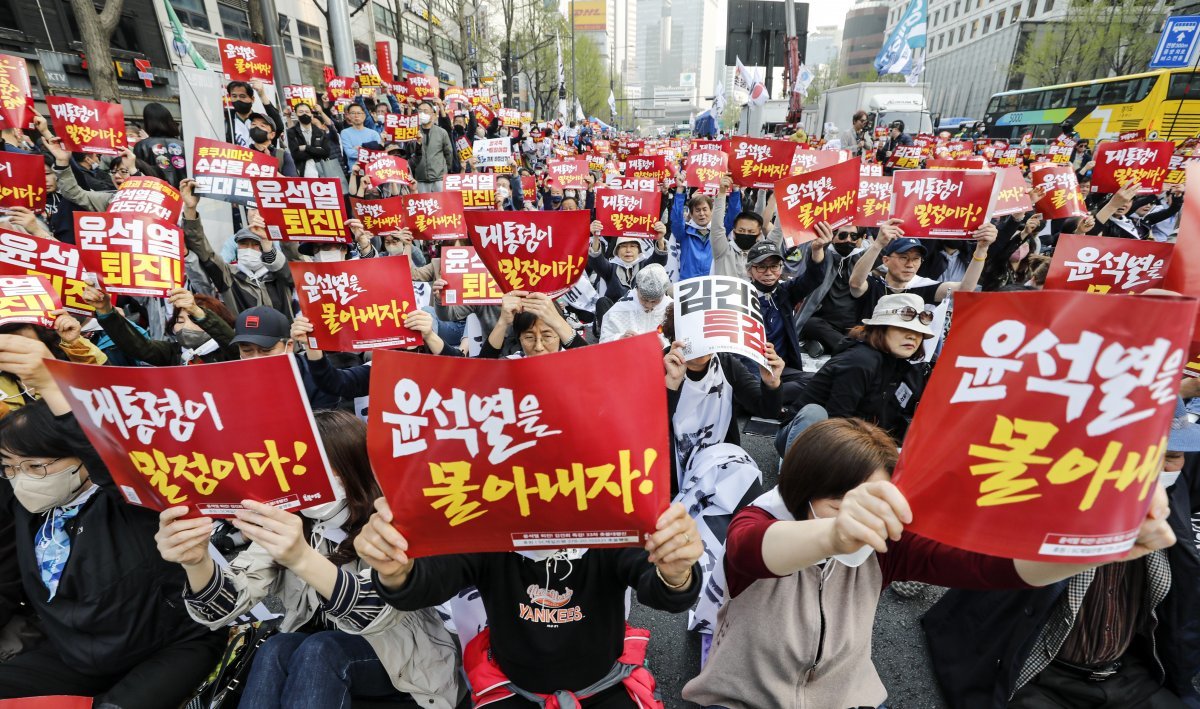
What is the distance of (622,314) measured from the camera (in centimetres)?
493

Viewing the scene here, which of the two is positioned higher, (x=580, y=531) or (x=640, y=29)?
(x=640, y=29)

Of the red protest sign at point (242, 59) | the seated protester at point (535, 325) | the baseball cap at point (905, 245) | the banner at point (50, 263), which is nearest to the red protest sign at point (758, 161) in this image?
the baseball cap at point (905, 245)

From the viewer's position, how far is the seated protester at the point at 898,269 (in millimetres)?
4680

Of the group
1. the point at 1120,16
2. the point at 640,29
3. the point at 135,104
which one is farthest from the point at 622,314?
the point at 640,29

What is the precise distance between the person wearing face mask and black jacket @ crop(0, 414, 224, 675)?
1019cm

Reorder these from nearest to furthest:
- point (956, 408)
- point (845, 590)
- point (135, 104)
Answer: point (956, 408) → point (845, 590) → point (135, 104)

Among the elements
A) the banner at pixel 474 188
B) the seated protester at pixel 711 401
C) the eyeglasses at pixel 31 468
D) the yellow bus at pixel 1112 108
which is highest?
the yellow bus at pixel 1112 108

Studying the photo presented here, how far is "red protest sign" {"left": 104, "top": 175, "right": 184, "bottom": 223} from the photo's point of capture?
4.21m

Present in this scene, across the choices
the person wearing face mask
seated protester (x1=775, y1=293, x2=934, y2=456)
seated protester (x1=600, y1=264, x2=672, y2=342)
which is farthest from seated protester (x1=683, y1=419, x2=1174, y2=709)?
the person wearing face mask

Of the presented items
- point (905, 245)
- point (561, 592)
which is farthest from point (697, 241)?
point (561, 592)

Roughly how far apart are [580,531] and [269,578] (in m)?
1.38

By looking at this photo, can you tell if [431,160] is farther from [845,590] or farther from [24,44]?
[24,44]

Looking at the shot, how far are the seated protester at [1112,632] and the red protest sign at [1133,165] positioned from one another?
22.6 feet

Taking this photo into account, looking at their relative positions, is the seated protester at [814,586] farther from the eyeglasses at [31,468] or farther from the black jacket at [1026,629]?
the eyeglasses at [31,468]
